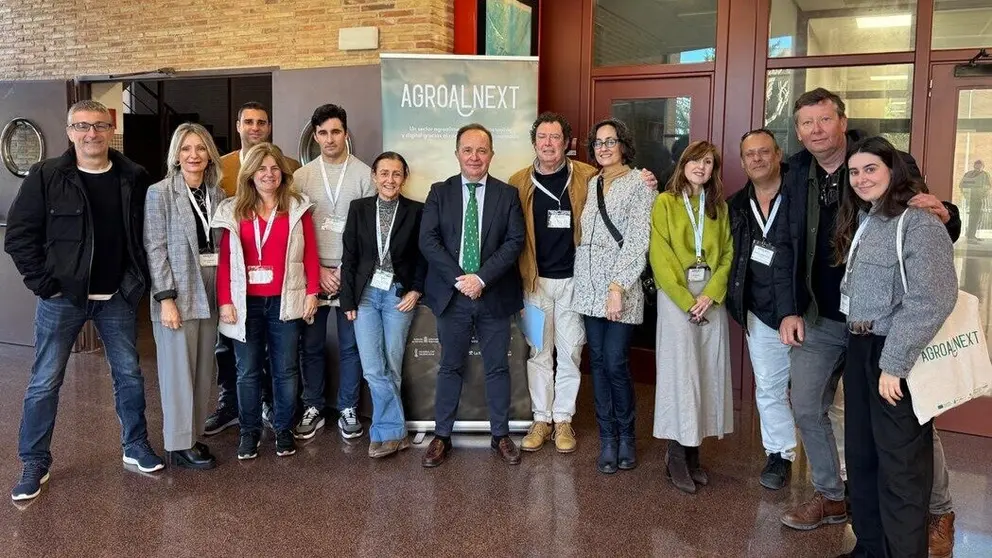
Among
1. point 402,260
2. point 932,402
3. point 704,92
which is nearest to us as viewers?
point 932,402

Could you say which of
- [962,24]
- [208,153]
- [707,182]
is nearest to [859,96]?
[962,24]

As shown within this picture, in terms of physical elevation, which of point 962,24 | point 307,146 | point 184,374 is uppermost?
point 962,24

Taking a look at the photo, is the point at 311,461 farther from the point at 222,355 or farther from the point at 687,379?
the point at 687,379

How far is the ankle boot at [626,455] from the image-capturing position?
12.7 ft

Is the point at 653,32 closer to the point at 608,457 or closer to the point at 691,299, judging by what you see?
the point at 691,299

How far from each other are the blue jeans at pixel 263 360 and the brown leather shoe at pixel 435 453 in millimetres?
813

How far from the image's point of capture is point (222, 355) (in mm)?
4617

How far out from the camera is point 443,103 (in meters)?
4.55

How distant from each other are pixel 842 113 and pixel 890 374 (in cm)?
113

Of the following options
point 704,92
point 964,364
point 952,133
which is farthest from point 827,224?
point 704,92

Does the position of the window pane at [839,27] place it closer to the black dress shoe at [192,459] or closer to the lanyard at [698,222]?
the lanyard at [698,222]

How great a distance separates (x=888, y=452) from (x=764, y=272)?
1.02 metres

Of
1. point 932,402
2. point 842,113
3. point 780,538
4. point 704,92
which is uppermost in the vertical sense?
point 704,92

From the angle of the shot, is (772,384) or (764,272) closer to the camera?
(764,272)
